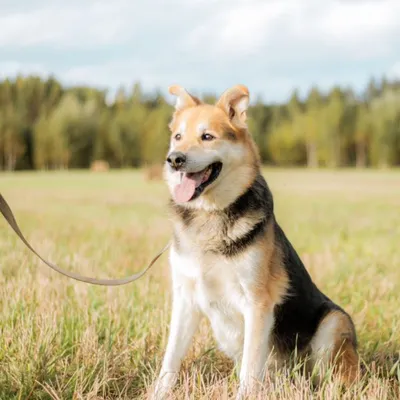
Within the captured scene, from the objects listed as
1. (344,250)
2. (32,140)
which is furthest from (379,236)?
(32,140)

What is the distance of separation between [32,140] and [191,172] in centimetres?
6097

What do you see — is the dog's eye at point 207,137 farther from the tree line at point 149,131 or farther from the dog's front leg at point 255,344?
the tree line at point 149,131

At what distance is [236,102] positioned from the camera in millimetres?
3699

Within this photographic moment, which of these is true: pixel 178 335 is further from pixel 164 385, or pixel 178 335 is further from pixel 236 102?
pixel 236 102

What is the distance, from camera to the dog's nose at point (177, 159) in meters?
3.45

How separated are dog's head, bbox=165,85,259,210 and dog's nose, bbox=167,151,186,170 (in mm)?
19

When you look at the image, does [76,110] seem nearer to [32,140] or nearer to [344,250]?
[32,140]

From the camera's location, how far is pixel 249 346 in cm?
336

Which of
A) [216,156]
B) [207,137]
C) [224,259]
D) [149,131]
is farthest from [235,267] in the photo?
[149,131]

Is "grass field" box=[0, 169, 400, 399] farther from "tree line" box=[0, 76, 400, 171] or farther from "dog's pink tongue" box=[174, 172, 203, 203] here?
"tree line" box=[0, 76, 400, 171]

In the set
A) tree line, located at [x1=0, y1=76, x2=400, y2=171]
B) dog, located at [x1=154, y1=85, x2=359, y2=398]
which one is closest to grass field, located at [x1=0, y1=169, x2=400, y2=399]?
dog, located at [x1=154, y1=85, x2=359, y2=398]

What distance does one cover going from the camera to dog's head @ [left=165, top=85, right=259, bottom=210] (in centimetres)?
356

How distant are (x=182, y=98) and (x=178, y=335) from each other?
1.54m

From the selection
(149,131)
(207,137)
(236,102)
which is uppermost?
(236,102)
